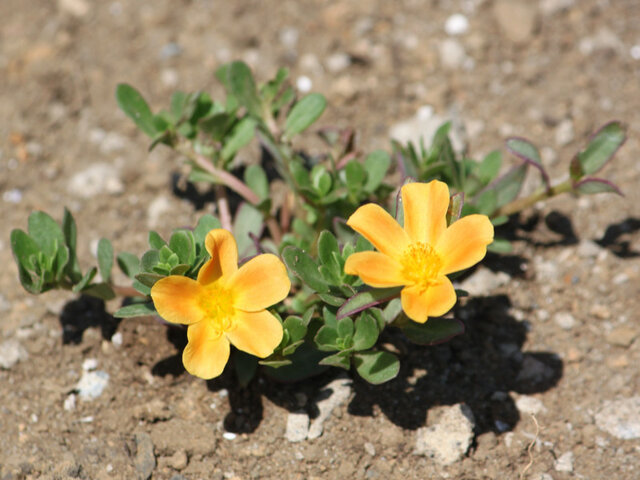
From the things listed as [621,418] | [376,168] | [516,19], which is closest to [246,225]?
[376,168]

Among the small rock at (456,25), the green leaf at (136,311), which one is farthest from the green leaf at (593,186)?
the green leaf at (136,311)

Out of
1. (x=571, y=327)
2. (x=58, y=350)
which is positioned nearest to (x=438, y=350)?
(x=571, y=327)

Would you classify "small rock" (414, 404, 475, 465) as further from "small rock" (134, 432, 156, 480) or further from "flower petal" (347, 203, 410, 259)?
"small rock" (134, 432, 156, 480)

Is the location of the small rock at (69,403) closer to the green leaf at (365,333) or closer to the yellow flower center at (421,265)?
the green leaf at (365,333)

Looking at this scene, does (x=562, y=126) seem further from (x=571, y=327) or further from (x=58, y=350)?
(x=58, y=350)

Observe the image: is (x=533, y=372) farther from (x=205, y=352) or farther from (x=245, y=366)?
(x=205, y=352)
